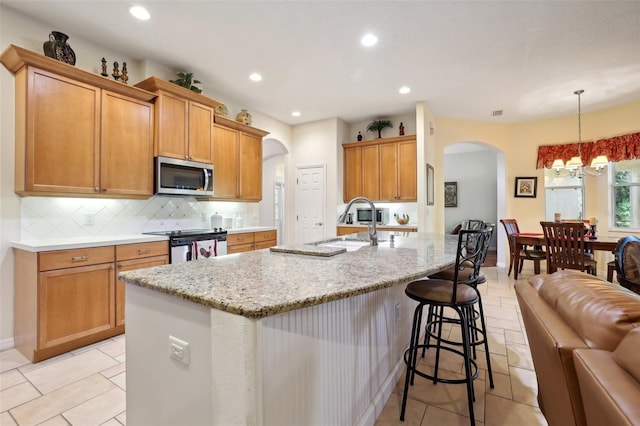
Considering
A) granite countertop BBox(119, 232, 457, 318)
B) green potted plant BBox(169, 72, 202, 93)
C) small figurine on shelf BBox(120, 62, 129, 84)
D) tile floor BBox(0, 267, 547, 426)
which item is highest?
green potted plant BBox(169, 72, 202, 93)

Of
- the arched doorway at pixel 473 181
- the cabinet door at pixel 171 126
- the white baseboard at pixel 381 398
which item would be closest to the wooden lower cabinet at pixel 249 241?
the cabinet door at pixel 171 126

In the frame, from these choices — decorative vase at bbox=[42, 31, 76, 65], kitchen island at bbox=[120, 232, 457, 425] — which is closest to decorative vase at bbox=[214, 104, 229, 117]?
decorative vase at bbox=[42, 31, 76, 65]

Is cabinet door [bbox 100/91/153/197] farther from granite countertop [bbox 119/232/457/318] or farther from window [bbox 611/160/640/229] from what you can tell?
window [bbox 611/160/640/229]

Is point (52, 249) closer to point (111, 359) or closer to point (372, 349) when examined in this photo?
point (111, 359)

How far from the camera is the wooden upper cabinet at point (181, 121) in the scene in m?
3.21

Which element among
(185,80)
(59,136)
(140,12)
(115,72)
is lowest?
(59,136)

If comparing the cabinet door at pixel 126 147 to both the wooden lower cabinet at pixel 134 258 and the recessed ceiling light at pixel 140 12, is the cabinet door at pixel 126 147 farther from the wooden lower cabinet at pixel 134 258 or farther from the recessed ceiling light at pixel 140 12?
the recessed ceiling light at pixel 140 12

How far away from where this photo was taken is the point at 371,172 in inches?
216

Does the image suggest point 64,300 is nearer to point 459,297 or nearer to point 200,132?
point 200,132

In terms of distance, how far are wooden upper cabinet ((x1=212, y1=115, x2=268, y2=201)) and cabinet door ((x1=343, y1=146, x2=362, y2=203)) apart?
1.77 m


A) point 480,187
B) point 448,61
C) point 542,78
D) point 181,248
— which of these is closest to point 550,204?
point 480,187

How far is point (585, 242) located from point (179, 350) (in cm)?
485

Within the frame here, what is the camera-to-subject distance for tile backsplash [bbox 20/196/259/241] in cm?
266

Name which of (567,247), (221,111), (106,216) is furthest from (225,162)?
(567,247)
